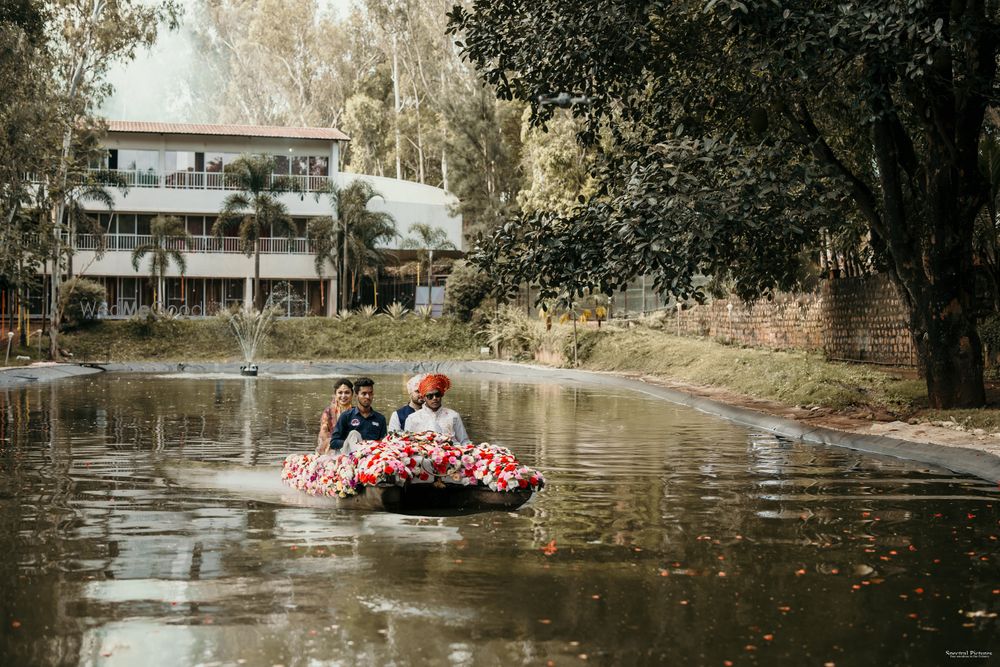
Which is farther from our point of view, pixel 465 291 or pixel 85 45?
pixel 465 291

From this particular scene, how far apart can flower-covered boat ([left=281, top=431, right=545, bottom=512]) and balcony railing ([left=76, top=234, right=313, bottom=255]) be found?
52058 mm

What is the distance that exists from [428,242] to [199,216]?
11930 millimetres

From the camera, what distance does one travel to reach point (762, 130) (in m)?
23.1

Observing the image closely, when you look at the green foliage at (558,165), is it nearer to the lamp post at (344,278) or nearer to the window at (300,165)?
the lamp post at (344,278)

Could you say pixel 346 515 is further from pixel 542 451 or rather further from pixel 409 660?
pixel 542 451

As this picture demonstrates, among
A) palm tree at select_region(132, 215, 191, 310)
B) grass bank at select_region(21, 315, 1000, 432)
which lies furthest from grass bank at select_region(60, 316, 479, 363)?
palm tree at select_region(132, 215, 191, 310)

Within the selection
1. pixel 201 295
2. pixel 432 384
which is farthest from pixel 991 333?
pixel 201 295

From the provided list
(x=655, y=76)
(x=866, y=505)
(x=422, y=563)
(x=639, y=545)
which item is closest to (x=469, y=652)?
(x=422, y=563)

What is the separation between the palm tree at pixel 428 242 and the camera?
68250 millimetres

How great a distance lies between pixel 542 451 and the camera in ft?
61.0

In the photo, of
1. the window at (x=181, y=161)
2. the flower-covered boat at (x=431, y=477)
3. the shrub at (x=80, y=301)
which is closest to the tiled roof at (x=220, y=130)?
the window at (x=181, y=161)

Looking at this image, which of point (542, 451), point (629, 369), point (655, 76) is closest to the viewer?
point (542, 451)

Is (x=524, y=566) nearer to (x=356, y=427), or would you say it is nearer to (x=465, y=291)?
(x=356, y=427)

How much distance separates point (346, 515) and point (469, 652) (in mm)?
5390
